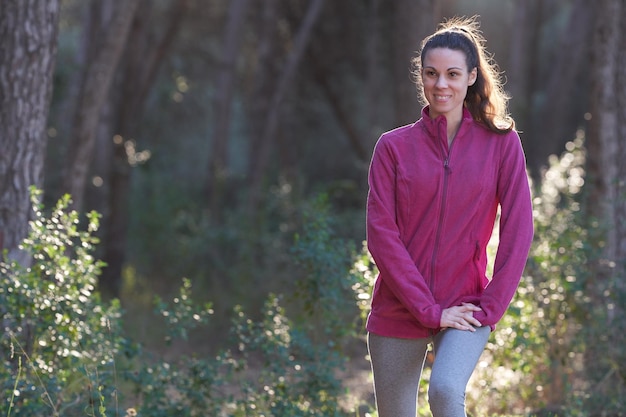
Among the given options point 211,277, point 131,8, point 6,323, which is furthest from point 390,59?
point 6,323

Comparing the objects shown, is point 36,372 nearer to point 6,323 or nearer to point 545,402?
point 6,323

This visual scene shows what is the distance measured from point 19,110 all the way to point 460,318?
12.4 feet

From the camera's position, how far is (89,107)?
896 centimetres

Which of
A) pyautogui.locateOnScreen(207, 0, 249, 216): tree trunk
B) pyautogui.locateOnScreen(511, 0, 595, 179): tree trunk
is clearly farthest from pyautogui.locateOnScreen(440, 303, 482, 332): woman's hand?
pyautogui.locateOnScreen(511, 0, 595, 179): tree trunk

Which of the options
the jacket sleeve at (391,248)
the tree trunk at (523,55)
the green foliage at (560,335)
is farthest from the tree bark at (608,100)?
the tree trunk at (523,55)

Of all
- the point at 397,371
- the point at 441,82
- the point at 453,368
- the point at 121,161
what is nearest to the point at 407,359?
the point at 397,371

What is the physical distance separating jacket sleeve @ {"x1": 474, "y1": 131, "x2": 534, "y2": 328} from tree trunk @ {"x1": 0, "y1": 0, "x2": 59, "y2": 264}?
3572 millimetres

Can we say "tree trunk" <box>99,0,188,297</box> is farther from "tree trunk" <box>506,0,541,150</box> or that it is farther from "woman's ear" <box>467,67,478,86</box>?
"woman's ear" <box>467,67,478,86</box>

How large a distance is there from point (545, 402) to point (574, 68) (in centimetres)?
1473

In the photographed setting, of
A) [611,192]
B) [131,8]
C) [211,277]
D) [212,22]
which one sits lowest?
[211,277]

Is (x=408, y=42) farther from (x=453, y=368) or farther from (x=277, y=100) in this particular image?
(x=453, y=368)

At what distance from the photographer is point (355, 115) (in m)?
27.5

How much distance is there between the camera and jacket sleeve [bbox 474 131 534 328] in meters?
3.88

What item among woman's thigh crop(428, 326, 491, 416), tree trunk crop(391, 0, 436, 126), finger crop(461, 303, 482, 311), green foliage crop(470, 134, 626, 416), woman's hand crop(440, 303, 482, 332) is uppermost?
tree trunk crop(391, 0, 436, 126)
